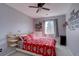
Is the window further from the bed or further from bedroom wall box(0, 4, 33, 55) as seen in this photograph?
bedroom wall box(0, 4, 33, 55)

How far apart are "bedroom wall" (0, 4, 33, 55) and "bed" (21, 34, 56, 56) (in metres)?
0.15

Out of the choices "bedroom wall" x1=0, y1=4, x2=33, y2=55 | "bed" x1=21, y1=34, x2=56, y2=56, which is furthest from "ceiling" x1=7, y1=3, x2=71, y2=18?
"bed" x1=21, y1=34, x2=56, y2=56

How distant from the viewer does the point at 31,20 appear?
1.42 m

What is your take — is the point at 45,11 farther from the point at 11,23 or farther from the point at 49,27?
the point at 11,23

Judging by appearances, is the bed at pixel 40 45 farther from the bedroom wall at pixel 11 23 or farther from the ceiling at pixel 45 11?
the ceiling at pixel 45 11

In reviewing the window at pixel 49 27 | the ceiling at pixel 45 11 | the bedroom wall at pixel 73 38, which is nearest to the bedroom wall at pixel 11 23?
the ceiling at pixel 45 11

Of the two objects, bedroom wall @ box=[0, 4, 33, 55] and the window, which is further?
the window

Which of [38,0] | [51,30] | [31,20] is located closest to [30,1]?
[38,0]

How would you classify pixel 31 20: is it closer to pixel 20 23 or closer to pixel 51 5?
pixel 20 23

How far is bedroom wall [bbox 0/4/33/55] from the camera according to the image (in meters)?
1.26

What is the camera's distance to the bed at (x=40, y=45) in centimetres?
135

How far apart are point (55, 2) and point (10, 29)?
84cm

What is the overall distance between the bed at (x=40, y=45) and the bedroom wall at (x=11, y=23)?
0.50 ft

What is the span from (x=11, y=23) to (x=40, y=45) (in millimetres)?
606
